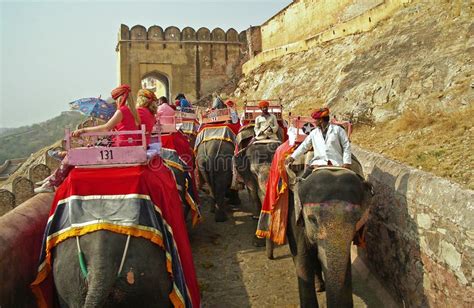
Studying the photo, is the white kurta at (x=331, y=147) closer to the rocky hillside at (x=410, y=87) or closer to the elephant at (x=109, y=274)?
the rocky hillside at (x=410, y=87)

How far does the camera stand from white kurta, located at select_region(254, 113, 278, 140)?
321 inches

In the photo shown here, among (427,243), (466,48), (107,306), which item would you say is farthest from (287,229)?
(466,48)

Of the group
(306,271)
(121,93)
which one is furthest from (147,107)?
(306,271)

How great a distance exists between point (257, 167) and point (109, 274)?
459 cm

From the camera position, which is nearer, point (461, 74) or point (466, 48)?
point (461, 74)

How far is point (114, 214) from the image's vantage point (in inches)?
141

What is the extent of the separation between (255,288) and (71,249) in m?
3.12

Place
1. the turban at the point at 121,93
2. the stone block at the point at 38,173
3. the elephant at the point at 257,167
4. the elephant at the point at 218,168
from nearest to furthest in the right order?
1. the turban at the point at 121,93
2. the elephant at the point at 257,167
3. the elephant at the point at 218,168
4. the stone block at the point at 38,173

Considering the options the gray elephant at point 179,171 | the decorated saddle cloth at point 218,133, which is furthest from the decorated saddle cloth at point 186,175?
the decorated saddle cloth at point 218,133

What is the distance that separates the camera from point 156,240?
3613 millimetres

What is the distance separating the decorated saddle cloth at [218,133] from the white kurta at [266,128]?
4.56ft

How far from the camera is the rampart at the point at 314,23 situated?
22.8 meters

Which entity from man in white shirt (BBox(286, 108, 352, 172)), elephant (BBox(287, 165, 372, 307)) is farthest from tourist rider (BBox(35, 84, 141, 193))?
man in white shirt (BBox(286, 108, 352, 172))

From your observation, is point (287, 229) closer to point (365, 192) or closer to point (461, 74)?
point (365, 192)
